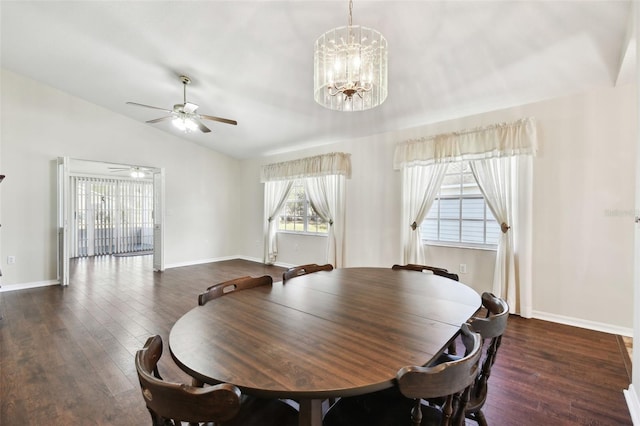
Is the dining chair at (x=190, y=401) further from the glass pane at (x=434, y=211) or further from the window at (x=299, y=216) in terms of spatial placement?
the window at (x=299, y=216)

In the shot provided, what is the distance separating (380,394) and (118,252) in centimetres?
927

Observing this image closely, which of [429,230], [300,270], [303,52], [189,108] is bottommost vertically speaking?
[300,270]

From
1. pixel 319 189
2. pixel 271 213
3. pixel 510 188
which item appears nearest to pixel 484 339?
pixel 510 188

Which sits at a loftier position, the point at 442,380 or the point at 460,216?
the point at 460,216

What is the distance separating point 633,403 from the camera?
1.71m

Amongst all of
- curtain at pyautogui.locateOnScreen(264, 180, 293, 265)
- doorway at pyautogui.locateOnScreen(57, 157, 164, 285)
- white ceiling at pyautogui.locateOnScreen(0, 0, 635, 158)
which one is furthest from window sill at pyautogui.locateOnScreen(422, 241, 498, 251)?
doorway at pyautogui.locateOnScreen(57, 157, 164, 285)

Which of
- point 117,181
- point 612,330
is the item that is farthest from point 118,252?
point 612,330

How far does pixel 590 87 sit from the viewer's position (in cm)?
287

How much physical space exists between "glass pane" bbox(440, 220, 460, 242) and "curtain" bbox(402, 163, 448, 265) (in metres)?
0.30

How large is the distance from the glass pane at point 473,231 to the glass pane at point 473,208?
0.07m

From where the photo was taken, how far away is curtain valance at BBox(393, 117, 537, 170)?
3.20 m

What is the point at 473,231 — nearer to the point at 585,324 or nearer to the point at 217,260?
the point at 585,324

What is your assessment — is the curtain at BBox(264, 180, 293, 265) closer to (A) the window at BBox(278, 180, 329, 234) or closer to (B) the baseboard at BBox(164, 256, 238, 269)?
(A) the window at BBox(278, 180, 329, 234)

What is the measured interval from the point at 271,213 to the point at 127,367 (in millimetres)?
4270
